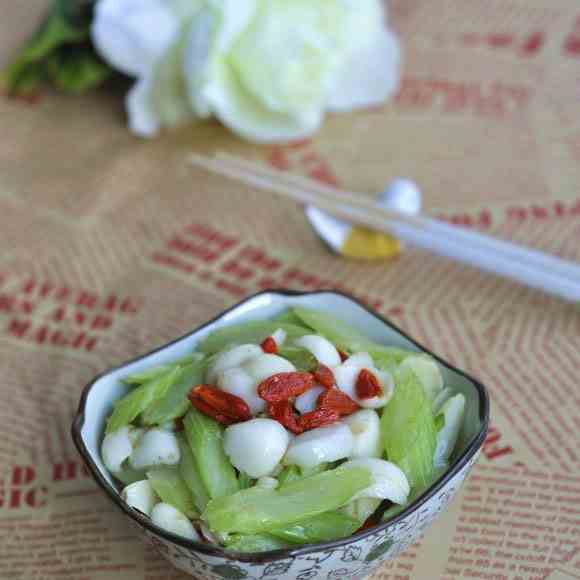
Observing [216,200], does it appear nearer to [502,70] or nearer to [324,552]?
[502,70]

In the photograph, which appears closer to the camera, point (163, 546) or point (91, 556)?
point (163, 546)

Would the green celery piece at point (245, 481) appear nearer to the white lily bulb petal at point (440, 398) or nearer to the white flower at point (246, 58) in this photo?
the white lily bulb petal at point (440, 398)

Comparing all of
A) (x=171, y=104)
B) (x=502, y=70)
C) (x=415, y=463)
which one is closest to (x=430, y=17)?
(x=502, y=70)

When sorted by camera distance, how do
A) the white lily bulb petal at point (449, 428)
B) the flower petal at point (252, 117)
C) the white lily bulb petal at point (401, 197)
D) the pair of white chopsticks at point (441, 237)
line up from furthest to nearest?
the flower petal at point (252, 117), the white lily bulb petal at point (401, 197), the pair of white chopsticks at point (441, 237), the white lily bulb petal at point (449, 428)

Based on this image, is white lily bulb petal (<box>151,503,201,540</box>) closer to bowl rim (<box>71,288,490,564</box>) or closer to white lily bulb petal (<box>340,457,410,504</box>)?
bowl rim (<box>71,288,490,564</box>)

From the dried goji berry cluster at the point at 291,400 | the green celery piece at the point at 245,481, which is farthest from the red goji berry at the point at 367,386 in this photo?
the green celery piece at the point at 245,481

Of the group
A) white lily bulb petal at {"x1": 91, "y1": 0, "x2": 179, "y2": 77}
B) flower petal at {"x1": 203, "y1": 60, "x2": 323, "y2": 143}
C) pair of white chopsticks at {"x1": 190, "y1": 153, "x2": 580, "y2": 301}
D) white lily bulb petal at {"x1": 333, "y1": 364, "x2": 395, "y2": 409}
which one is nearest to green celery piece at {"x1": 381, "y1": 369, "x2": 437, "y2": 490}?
white lily bulb petal at {"x1": 333, "y1": 364, "x2": 395, "y2": 409}

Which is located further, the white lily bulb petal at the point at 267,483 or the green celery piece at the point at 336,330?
the green celery piece at the point at 336,330

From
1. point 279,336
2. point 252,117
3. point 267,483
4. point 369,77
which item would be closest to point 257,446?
point 267,483
